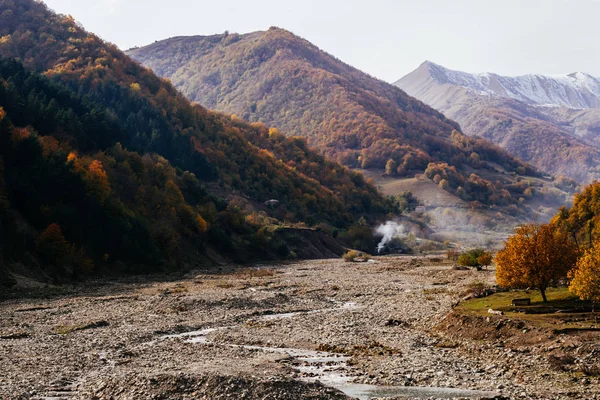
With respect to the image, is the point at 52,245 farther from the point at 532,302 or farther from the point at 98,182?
the point at 532,302

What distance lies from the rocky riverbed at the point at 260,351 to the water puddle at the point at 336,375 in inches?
2.0

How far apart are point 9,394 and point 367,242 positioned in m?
158

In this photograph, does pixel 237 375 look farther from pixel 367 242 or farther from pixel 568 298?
pixel 367 242

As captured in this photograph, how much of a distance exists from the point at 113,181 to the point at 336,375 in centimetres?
8455

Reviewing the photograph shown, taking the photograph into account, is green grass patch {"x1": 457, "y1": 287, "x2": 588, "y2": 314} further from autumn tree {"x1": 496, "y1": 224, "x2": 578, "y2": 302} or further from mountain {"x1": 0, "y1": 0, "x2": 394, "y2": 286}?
mountain {"x1": 0, "y1": 0, "x2": 394, "y2": 286}

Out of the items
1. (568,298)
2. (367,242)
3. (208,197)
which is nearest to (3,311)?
(568,298)

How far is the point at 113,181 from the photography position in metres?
106

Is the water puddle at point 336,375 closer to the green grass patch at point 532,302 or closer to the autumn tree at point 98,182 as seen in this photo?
the green grass patch at point 532,302

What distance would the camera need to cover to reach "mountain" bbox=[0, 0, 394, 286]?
78.2 m

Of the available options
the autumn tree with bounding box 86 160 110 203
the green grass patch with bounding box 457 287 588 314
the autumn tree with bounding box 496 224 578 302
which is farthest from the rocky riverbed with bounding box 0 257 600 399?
the autumn tree with bounding box 86 160 110 203

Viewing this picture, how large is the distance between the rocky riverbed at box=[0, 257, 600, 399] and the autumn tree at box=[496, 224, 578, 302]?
6097 mm

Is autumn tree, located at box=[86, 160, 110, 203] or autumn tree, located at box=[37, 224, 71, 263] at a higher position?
autumn tree, located at box=[86, 160, 110, 203]

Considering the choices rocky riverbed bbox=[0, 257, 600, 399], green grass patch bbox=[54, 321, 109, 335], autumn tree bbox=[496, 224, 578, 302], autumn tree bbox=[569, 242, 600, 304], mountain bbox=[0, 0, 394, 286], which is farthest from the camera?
mountain bbox=[0, 0, 394, 286]

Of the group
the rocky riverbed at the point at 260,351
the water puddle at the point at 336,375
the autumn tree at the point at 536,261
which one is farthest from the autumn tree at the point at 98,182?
the autumn tree at the point at 536,261
